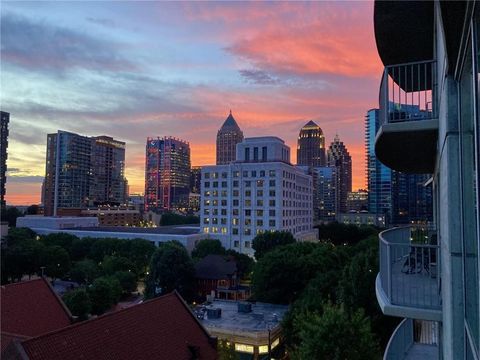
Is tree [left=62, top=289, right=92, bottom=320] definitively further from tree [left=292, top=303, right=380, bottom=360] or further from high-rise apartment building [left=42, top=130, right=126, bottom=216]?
high-rise apartment building [left=42, top=130, right=126, bottom=216]

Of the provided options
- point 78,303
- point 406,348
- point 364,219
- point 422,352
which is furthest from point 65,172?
point 422,352

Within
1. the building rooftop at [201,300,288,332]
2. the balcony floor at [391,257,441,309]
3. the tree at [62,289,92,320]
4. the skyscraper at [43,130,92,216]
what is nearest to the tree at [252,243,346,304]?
the building rooftop at [201,300,288,332]

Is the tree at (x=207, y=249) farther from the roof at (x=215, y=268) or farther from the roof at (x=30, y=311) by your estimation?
the roof at (x=30, y=311)

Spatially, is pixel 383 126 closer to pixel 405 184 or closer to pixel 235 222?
pixel 235 222

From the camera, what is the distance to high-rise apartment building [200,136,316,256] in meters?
86.5

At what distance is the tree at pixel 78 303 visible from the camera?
3372 centimetres

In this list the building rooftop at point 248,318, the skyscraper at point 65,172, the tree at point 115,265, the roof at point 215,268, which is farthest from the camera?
the skyscraper at point 65,172

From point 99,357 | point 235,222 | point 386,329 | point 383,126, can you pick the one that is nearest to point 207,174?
point 235,222

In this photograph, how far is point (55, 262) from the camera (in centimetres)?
5631

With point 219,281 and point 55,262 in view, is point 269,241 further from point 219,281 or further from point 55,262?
point 55,262

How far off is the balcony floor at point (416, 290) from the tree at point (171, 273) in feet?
132

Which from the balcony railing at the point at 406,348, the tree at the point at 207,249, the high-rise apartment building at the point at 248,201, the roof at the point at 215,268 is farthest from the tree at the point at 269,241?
the balcony railing at the point at 406,348

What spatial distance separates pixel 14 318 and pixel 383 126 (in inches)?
811

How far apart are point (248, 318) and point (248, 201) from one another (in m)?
60.2
